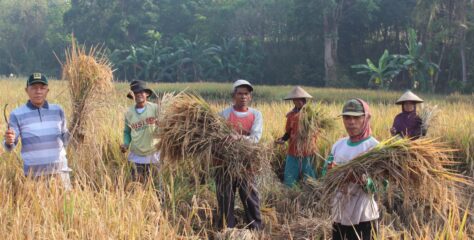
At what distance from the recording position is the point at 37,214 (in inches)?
99.8

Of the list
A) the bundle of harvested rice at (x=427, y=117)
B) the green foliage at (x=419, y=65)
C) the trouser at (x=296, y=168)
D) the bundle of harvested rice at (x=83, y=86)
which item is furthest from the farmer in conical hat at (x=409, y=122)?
the green foliage at (x=419, y=65)

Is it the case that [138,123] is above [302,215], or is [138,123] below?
above

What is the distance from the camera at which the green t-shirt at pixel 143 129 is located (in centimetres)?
385

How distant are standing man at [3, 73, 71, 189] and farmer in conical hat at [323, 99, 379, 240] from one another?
6.10 feet

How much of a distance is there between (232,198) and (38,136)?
1.44 metres

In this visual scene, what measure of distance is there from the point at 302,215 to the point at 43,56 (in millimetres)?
37070

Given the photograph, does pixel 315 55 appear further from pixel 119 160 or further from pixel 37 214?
pixel 37 214

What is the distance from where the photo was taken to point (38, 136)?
3.22 m

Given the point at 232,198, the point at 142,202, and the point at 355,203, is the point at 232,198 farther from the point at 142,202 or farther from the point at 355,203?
the point at 355,203

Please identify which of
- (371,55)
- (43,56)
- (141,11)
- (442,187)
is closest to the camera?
(442,187)

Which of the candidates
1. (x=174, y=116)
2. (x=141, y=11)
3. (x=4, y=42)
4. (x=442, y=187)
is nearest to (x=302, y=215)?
(x=174, y=116)

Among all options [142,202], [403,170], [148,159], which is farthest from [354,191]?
[148,159]

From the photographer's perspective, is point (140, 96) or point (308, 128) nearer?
point (140, 96)

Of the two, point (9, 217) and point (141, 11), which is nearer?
point (9, 217)
